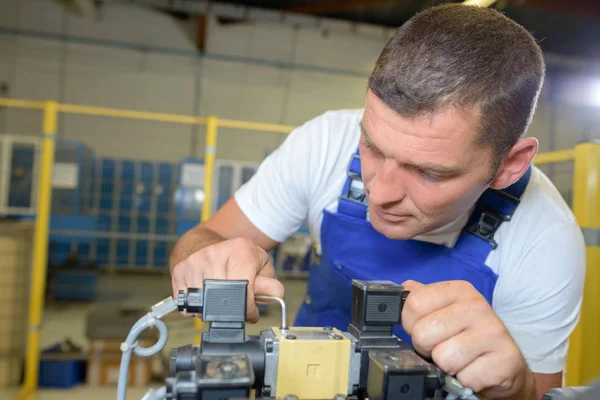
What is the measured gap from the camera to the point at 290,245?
6316mm

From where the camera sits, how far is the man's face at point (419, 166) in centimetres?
76

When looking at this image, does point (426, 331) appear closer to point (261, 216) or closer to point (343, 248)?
point (343, 248)

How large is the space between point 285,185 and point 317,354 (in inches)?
26.2

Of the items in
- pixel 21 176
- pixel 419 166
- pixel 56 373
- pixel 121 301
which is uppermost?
pixel 419 166

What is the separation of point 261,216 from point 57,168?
256cm

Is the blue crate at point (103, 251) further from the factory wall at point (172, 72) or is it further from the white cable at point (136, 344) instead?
the white cable at point (136, 344)

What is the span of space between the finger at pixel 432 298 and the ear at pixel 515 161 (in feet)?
1.04

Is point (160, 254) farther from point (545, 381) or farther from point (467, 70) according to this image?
point (467, 70)

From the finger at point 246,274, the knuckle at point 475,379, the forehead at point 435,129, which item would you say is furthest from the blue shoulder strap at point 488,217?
the finger at point 246,274

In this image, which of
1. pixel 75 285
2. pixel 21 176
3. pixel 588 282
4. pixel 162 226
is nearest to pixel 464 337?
pixel 588 282

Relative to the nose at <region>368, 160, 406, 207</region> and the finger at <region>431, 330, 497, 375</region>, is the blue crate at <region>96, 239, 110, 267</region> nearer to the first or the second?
the nose at <region>368, 160, 406, 207</region>

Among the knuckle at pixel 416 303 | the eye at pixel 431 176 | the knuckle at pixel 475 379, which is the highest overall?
the eye at pixel 431 176

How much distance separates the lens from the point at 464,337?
2.14 feet

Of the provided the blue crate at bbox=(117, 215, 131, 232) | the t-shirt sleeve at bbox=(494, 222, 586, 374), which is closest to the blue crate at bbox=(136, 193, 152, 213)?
the blue crate at bbox=(117, 215, 131, 232)
